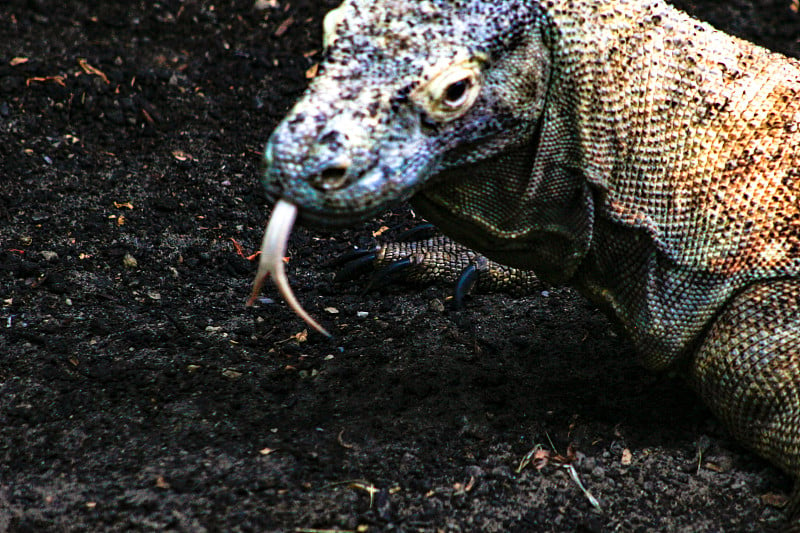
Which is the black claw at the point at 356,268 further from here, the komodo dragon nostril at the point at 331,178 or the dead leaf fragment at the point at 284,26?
the dead leaf fragment at the point at 284,26

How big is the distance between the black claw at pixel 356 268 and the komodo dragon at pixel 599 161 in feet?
5.31

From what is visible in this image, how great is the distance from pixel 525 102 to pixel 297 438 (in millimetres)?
1642

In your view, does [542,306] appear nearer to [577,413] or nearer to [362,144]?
[577,413]

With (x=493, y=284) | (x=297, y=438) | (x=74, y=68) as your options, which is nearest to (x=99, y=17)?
(x=74, y=68)

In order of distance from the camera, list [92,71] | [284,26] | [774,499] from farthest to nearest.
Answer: [284,26] < [92,71] < [774,499]

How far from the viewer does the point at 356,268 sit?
17.3ft

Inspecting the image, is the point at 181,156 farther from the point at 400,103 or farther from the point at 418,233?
the point at 400,103

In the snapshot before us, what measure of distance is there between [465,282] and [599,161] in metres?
1.81

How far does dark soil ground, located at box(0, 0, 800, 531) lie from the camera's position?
133 inches

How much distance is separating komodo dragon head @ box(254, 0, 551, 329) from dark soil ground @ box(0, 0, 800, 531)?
2.81ft

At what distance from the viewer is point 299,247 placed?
5723 millimetres

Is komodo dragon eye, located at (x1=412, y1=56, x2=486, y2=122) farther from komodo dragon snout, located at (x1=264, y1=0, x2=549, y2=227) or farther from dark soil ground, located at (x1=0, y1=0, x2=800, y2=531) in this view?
dark soil ground, located at (x1=0, y1=0, x2=800, y2=531)

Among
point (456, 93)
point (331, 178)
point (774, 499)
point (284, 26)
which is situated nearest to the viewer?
point (331, 178)

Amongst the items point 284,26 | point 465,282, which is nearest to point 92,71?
point 284,26
